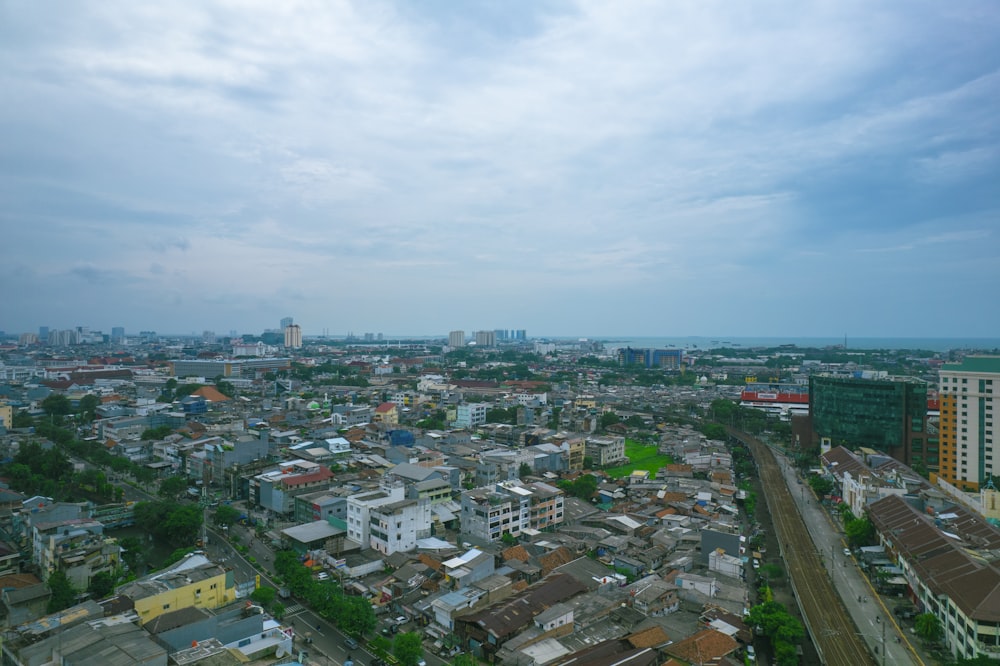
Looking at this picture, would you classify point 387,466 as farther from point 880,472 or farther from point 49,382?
point 49,382

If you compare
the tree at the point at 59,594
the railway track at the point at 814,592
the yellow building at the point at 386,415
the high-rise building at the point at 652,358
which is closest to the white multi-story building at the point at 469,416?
the yellow building at the point at 386,415

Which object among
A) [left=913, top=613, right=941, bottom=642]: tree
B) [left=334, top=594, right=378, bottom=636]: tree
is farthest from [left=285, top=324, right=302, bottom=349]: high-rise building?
[left=913, top=613, right=941, bottom=642]: tree

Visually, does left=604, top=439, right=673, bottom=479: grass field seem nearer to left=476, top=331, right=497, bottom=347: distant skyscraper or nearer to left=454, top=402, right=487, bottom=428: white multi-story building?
left=454, top=402, right=487, bottom=428: white multi-story building

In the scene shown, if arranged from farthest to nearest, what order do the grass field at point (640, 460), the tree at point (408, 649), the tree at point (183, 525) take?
1. the grass field at point (640, 460)
2. the tree at point (183, 525)
3. the tree at point (408, 649)

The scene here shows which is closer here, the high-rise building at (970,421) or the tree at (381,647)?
the tree at (381,647)

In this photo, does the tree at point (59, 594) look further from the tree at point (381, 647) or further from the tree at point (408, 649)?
the tree at point (408, 649)

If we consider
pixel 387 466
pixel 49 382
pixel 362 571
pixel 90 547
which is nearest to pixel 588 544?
pixel 362 571
